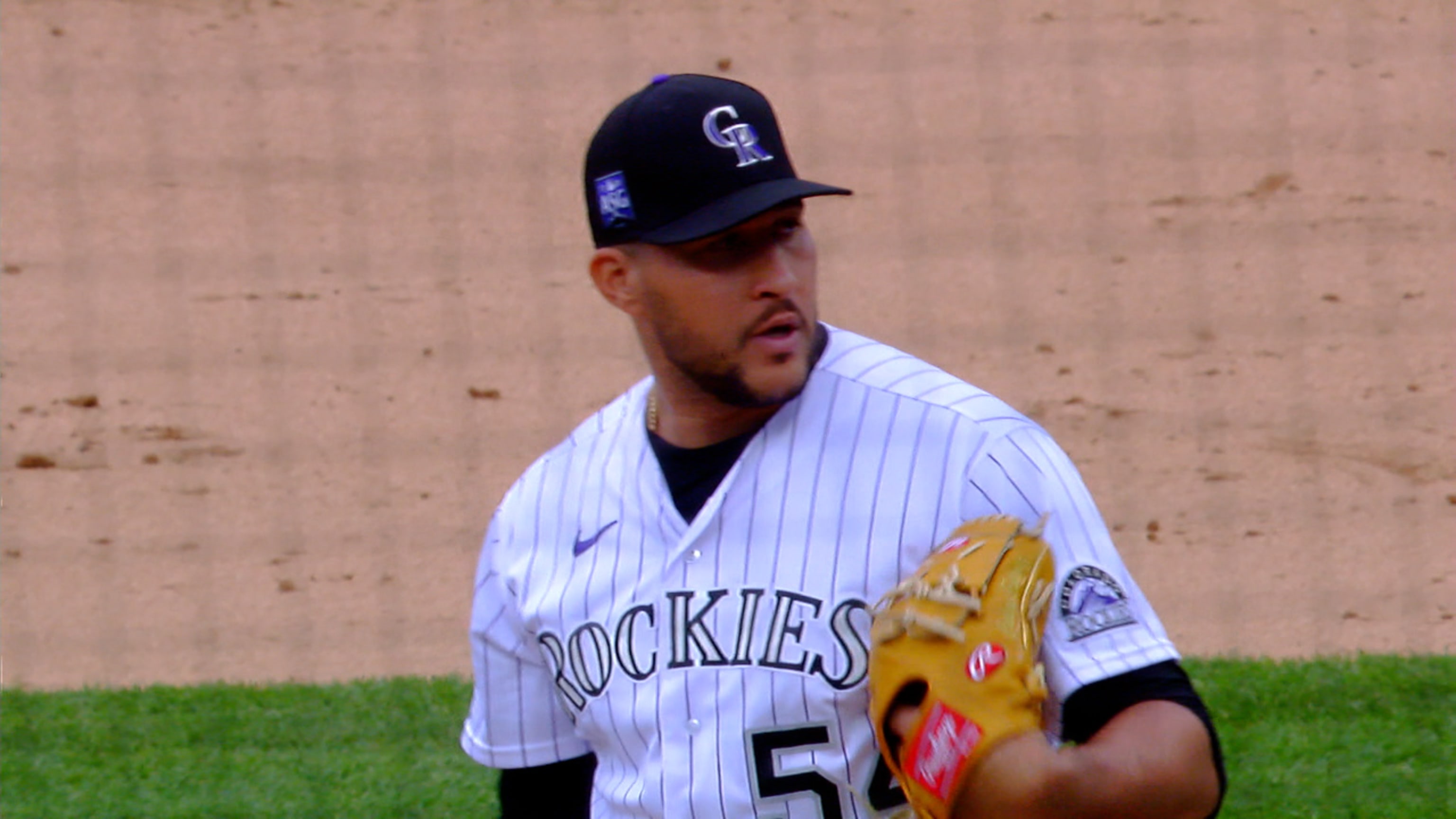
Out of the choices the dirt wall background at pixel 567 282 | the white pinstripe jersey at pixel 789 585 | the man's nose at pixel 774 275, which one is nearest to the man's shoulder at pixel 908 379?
the white pinstripe jersey at pixel 789 585

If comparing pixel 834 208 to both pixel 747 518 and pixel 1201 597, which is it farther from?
pixel 747 518

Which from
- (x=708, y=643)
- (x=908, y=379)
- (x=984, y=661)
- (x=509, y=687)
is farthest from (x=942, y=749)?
(x=509, y=687)

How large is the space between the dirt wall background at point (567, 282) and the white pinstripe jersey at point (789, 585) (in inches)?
120

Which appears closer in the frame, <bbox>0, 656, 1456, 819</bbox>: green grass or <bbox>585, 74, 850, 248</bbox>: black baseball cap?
<bbox>585, 74, 850, 248</bbox>: black baseball cap

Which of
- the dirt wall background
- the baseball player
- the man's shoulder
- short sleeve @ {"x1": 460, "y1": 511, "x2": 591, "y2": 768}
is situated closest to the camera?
the baseball player

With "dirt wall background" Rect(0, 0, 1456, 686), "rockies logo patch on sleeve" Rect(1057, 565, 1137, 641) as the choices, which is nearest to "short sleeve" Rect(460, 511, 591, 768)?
"rockies logo patch on sleeve" Rect(1057, 565, 1137, 641)

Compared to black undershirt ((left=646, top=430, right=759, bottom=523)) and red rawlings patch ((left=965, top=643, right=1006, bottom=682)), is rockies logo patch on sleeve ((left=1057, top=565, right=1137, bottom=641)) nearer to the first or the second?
red rawlings patch ((left=965, top=643, right=1006, bottom=682))

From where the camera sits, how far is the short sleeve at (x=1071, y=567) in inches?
63.6

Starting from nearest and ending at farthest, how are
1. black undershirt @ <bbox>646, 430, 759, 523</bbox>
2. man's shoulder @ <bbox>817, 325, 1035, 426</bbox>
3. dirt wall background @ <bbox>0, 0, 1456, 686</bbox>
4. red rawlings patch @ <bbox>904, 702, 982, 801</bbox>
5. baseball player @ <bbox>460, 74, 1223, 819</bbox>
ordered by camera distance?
red rawlings patch @ <bbox>904, 702, 982, 801</bbox>
baseball player @ <bbox>460, 74, 1223, 819</bbox>
man's shoulder @ <bbox>817, 325, 1035, 426</bbox>
black undershirt @ <bbox>646, 430, 759, 523</bbox>
dirt wall background @ <bbox>0, 0, 1456, 686</bbox>

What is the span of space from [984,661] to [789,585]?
0.26 metres

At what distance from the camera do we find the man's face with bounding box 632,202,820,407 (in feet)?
6.02

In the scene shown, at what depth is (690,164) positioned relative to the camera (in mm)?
1853

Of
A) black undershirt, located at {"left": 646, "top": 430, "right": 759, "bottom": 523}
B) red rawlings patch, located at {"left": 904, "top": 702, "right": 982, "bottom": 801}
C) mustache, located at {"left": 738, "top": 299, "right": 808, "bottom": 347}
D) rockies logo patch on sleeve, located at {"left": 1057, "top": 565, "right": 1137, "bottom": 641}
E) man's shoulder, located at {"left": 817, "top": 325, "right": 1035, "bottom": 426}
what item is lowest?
red rawlings patch, located at {"left": 904, "top": 702, "right": 982, "bottom": 801}

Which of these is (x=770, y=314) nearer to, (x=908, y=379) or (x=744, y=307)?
(x=744, y=307)
